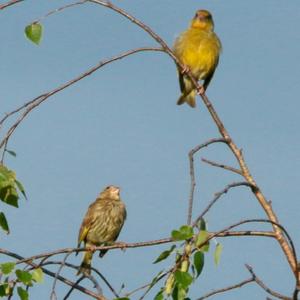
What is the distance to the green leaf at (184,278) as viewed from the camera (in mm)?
3857

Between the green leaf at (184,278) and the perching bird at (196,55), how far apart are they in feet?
24.2

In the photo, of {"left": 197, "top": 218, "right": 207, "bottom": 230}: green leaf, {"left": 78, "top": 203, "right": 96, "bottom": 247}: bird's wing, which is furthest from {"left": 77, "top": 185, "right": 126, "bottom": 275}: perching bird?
{"left": 197, "top": 218, "right": 207, "bottom": 230}: green leaf

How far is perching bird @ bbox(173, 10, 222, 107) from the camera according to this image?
11.4 meters

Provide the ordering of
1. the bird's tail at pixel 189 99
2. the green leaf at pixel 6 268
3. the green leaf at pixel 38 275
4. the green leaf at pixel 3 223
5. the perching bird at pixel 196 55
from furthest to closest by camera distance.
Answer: the bird's tail at pixel 189 99, the perching bird at pixel 196 55, the green leaf at pixel 3 223, the green leaf at pixel 38 275, the green leaf at pixel 6 268

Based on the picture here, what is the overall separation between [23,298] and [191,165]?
93 cm

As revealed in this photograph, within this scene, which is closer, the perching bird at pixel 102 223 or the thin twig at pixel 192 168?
the thin twig at pixel 192 168

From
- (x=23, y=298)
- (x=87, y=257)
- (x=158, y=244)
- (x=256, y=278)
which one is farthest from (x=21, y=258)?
(x=87, y=257)

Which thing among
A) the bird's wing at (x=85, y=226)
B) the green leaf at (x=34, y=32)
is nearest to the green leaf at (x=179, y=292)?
the green leaf at (x=34, y=32)

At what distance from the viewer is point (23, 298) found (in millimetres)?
4293

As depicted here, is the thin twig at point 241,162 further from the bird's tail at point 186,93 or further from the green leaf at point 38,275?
the bird's tail at point 186,93

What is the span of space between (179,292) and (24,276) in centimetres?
78

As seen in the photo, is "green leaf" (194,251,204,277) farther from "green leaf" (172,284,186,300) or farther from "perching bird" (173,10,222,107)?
"perching bird" (173,10,222,107)

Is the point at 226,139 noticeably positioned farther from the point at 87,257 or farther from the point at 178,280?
the point at 87,257

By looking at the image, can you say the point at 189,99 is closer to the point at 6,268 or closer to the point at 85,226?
the point at 85,226
